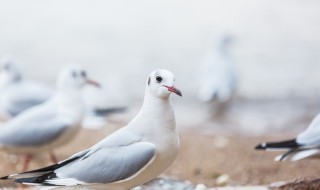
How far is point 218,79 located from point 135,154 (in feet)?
6.26

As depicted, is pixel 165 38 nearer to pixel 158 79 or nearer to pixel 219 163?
pixel 219 163

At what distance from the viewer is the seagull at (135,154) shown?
5.21 ft

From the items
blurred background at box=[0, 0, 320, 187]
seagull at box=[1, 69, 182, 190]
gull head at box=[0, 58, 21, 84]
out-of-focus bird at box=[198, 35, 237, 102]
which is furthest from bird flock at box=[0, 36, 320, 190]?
blurred background at box=[0, 0, 320, 187]

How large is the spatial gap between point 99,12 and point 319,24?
1252mm

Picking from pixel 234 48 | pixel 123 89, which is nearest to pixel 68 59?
pixel 123 89

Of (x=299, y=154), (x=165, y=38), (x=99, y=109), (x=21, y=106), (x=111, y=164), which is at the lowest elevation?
(x=111, y=164)

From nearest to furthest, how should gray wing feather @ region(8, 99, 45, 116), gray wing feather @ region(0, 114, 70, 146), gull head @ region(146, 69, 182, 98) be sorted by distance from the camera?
gull head @ region(146, 69, 182, 98) < gray wing feather @ region(0, 114, 70, 146) < gray wing feather @ region(8, 99, 45, 116)

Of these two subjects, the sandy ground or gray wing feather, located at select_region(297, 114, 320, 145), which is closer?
gray wing feather, located at select_region(297, 114, 320, 145)

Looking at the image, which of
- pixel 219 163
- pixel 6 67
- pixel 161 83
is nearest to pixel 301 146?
pixel 161 83

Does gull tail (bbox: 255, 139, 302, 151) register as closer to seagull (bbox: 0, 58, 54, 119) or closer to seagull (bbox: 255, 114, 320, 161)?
seagull (bbox: 255, 114, 320, 161)

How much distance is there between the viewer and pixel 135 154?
5.20 feet

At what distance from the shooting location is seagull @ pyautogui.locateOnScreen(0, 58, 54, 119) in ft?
9.48

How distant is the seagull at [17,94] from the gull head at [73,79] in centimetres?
57

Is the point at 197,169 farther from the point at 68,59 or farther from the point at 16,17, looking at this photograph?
the point at 16,17
